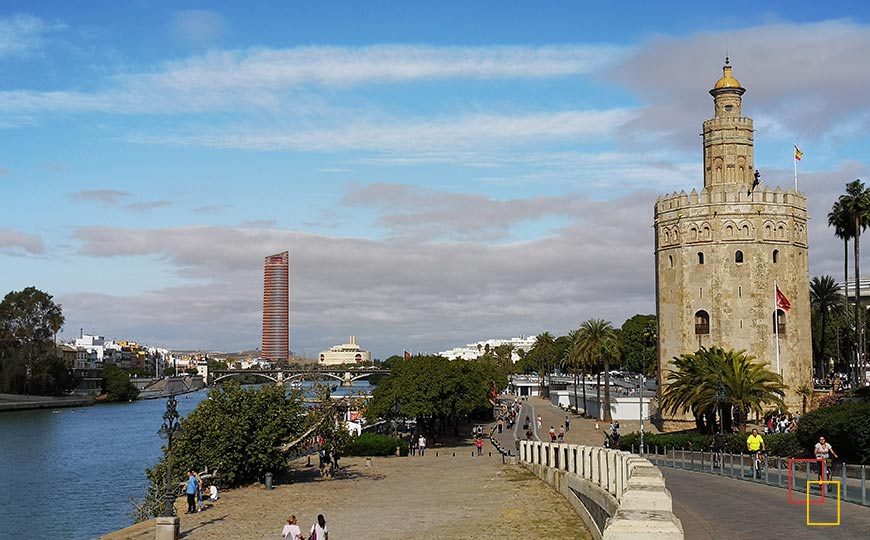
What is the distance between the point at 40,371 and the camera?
14262 cm

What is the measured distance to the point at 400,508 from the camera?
1254 inches

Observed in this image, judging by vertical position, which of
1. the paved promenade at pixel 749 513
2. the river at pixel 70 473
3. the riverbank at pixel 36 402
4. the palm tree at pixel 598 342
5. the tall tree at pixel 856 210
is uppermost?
the tall tree at pixel 856 210

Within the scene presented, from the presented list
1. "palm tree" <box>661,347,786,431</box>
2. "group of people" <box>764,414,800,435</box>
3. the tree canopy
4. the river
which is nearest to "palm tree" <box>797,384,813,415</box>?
"group of people" <box>764,414,800,435</box>

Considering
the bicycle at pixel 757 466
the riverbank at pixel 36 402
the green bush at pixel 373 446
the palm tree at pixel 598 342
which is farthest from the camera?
the riverbank at pixel 36 402

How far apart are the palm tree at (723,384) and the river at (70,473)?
1205 inches

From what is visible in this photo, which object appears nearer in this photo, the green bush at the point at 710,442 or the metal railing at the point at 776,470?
the metal railing at the point at 776,470

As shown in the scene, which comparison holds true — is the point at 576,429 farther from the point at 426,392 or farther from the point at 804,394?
the point at 804,394

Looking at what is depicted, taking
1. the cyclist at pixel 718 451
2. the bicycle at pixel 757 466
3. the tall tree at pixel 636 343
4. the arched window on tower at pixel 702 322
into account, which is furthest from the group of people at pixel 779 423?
the tall tree at pixel 636 343

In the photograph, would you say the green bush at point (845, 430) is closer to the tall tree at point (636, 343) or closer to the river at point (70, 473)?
the river at point (70, 473)

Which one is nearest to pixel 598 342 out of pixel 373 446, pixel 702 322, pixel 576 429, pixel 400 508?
pixel 576 429

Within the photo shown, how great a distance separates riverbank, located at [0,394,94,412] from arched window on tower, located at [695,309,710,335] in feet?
356

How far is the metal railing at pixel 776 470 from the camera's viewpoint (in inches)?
826

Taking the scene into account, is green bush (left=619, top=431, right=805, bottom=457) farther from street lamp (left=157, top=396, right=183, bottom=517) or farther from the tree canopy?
street lamp (left=157, top=396, right=183, bottom=517)

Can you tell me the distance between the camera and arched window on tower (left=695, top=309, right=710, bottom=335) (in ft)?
193
